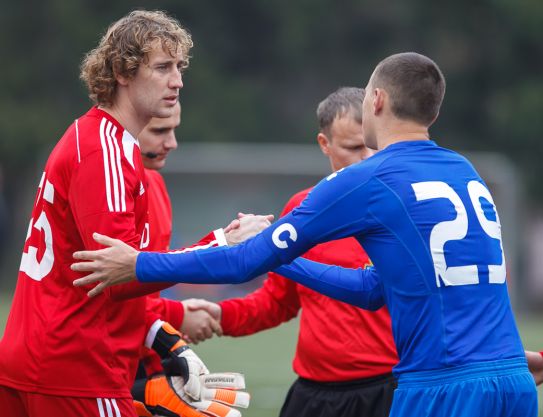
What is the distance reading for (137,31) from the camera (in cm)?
490

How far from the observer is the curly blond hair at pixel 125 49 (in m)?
4.89

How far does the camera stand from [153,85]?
4918 millimetres

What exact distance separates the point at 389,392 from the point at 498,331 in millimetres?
1584

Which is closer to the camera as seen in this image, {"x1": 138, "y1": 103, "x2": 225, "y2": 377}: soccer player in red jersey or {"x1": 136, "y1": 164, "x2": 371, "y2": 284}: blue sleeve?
{"x1": 136, "y1": 164, "x2": 371, "y2": 284}: blue sleeve

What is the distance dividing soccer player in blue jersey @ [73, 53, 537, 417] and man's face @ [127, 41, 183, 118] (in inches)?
28.9

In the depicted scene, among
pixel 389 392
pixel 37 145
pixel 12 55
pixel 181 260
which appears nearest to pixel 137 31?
pixel 181 260

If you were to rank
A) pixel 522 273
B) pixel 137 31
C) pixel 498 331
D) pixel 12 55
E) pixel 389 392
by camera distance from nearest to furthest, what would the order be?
1. pixel 498 331
2. pixel 137 31
3. pixel 389 392
4. pixel 522 273
5. pixel 12 55

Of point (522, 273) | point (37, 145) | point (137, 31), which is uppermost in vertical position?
point (37, 145)

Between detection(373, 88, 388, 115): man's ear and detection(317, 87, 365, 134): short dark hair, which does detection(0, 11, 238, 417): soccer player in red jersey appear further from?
detection(317, 87, 365, 134): short dark hair

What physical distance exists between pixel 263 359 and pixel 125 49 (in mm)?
10679

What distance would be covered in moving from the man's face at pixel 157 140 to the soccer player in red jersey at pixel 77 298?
1470 millimetres

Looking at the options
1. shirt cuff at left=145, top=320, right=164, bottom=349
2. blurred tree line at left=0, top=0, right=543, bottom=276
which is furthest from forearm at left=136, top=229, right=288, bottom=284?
blurred tree line at left=0, top=0, right=543, bottom=276

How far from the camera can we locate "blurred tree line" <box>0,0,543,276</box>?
3161 cm

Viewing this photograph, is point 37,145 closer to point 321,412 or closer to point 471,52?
point 471,52
